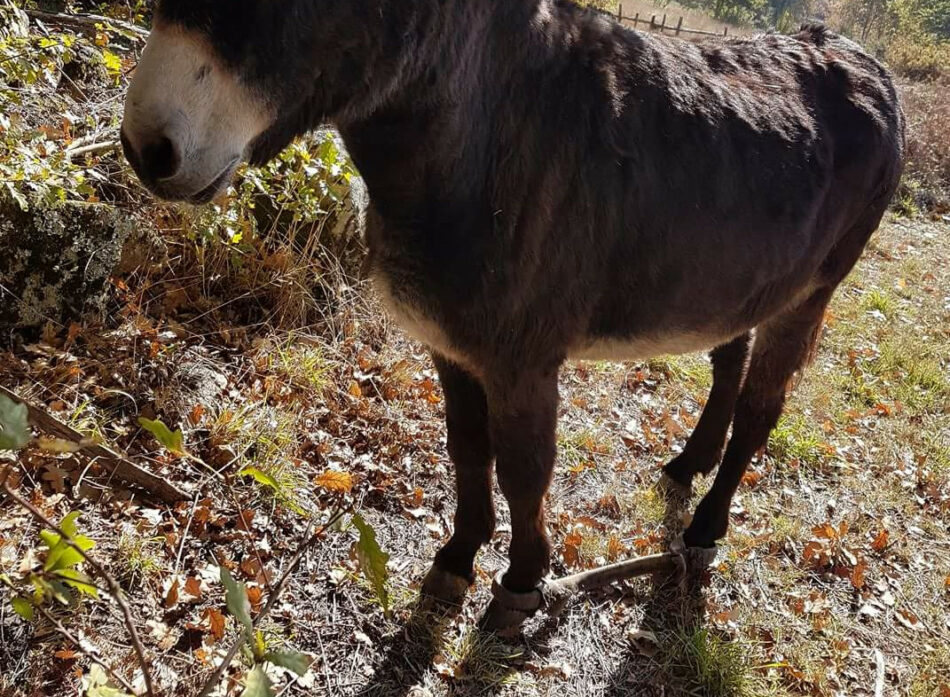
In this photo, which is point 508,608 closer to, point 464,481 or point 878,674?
point 464,481

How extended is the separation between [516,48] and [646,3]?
32337 mm

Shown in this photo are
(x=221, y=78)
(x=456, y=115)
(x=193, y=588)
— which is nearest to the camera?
(x=221, y=78)

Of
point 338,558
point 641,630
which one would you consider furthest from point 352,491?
point 641,630

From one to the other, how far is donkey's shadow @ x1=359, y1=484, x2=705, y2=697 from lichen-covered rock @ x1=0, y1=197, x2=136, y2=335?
2079 mm

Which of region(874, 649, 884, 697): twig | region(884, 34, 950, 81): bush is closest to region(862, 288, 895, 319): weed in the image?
region(874, 649, 884, 697): twig

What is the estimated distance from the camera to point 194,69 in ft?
4.16

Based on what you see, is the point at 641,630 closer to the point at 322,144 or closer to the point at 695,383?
→ the point at 695,383

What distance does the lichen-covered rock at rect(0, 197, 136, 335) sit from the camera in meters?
2.79

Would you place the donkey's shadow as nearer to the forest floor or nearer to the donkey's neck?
the forest floor

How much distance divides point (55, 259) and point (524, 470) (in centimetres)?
229

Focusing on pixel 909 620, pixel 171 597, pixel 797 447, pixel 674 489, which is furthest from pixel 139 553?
pixel 797 447

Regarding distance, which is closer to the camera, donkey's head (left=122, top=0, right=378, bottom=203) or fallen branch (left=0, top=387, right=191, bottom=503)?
donkey's head (left=122, top=0, right=378, bottom=203)

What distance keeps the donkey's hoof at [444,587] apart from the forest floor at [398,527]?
0.07 m

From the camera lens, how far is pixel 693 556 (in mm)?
2969
